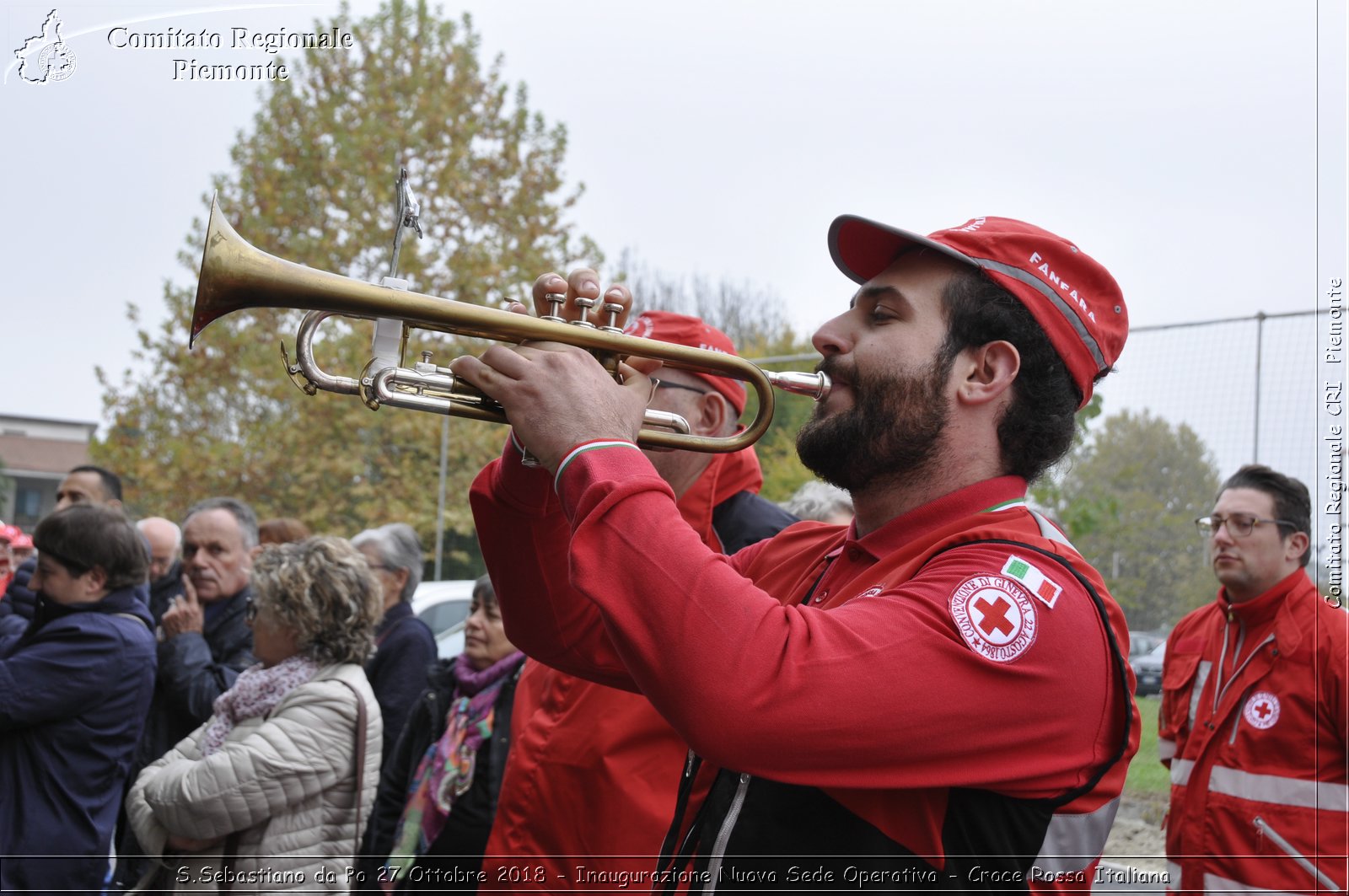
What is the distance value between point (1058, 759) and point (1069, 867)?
254mm

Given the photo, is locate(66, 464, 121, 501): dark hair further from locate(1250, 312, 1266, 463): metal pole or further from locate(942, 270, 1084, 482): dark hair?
locate(1250, 312, 1266, 463): metal pole

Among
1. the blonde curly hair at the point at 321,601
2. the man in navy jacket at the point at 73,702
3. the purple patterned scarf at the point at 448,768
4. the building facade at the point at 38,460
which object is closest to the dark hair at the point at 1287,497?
the purple patterned scarf at the point at 448,768

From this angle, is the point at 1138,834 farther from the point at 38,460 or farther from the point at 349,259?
the point at 38,460

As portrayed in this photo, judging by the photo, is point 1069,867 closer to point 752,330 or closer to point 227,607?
point 227,607

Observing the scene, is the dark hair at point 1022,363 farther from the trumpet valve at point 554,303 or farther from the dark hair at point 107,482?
the dark hair at point 107,482

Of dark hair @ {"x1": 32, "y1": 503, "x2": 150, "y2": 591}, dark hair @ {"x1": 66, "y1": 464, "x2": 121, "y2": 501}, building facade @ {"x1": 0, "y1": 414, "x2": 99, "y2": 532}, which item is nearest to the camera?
dark hair @ {"x1": 32, "y1": 503, "x2": 150, "y2": 591}

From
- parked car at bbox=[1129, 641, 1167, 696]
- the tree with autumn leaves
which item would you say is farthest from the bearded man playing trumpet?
the tree with autumn leaves

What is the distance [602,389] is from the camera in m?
1.87

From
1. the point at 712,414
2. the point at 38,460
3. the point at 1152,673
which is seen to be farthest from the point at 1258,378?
the point at 38,460

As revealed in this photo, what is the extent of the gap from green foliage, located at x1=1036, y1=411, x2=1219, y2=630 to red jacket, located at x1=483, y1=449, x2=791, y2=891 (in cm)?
422

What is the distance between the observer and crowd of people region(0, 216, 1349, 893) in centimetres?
163

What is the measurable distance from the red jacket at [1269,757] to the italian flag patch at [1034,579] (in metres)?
2.98

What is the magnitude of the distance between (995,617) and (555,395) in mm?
753

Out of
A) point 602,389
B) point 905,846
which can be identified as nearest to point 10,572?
point 602,389
